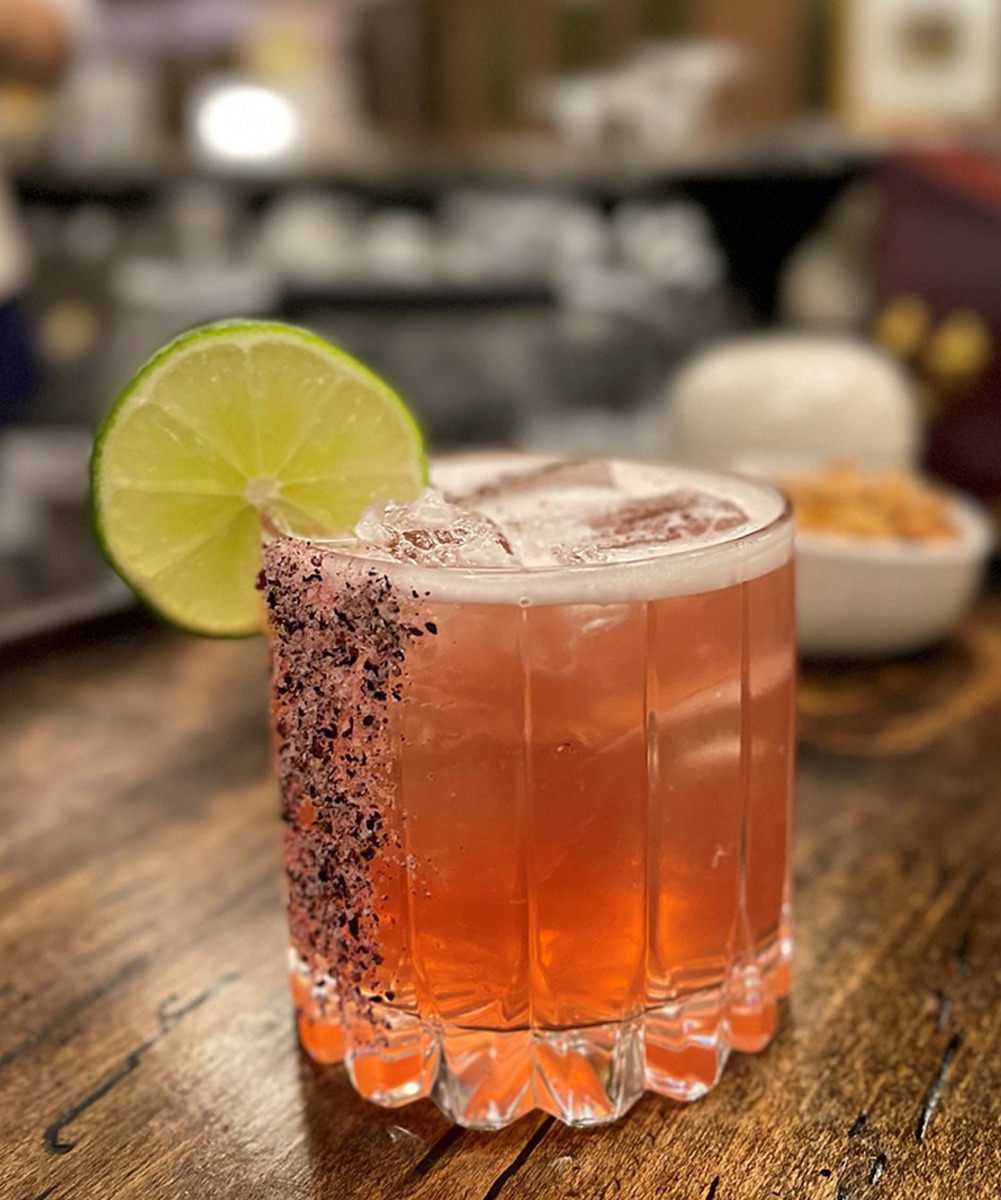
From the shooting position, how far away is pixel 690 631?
0.74 m

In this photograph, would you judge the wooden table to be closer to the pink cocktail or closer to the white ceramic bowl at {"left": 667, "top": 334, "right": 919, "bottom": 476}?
the pink cocktail

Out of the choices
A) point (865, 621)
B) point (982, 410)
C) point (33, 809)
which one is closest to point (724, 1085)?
point (33, 809)

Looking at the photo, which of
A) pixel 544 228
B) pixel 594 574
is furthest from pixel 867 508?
pixel 544 228

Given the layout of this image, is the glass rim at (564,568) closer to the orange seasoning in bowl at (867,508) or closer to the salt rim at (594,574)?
the salt rim at (594,574)

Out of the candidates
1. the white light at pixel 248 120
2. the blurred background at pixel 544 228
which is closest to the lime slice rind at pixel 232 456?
the blurred background at pixel 544 228

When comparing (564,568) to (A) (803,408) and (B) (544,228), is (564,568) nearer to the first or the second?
(A) (803,408)

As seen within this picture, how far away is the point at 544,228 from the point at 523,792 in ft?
10.9

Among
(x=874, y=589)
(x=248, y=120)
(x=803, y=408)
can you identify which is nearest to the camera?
(x=874, y=589)

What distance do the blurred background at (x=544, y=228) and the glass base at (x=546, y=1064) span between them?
94cm

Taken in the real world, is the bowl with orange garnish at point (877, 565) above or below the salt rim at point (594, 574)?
below

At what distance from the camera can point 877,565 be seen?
151 centimetres

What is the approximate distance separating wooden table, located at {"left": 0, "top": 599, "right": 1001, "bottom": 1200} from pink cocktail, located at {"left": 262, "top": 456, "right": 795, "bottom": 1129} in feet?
0.13

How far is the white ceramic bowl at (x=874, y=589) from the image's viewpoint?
1508mm

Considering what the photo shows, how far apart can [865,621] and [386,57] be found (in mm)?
5627
